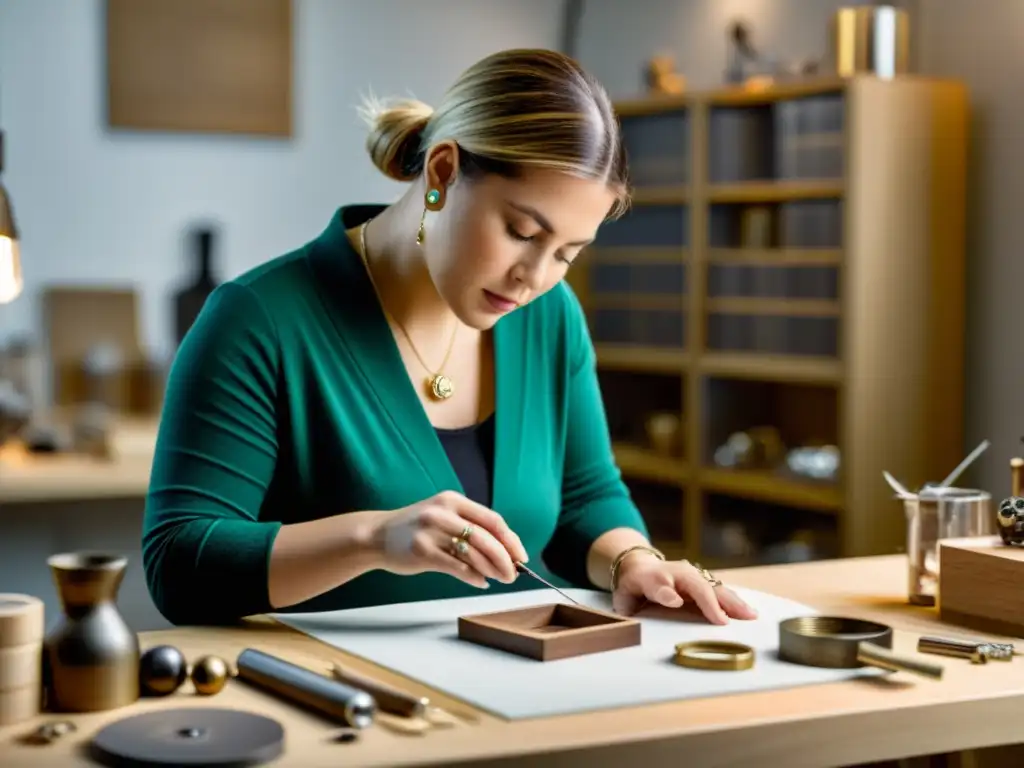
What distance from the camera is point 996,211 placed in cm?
385

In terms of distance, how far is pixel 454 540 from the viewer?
1515 mm

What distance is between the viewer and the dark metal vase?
4.25ft

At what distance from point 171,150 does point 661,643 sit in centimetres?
332

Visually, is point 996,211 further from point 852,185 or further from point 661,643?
point 661,643

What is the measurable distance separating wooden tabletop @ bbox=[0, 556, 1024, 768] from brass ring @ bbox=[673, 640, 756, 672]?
7 centimetres

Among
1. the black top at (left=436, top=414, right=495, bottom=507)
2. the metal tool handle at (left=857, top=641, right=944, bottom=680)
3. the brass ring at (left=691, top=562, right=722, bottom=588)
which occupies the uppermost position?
the black top at (left=436, top=414, right=495, bottom=507)

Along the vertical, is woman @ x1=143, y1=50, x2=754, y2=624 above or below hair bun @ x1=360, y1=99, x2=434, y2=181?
below

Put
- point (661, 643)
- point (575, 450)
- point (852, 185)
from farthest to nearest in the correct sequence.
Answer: point (852, 185), point (575, 450), point (661, 643)

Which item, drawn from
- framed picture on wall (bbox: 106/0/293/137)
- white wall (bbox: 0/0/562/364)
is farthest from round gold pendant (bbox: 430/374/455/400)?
framed picture on wall (bbox: 106/0/293/137)

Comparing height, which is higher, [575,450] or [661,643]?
[575,450]

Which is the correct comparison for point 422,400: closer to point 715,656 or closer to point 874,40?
point 715,656

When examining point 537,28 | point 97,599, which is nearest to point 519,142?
point 97,599

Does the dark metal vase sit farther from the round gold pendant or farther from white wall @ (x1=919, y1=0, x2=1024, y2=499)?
white wall @ (x1=919, y1=0, x2=1024, y2=499)

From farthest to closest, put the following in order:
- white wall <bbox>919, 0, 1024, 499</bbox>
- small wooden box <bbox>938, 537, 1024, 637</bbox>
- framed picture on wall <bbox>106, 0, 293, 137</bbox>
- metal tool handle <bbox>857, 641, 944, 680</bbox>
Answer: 1. framed picture on wall <bbox>106, 0, 293, 137</bbox>
2. white wall <bbox>919, 0, 1024, 499</bbox>
3. small wooden box <bbox>938, 537, 1024, 637</bbox>
4. metal tool handle <bbox>857, 641, 944, 680</bbox>
